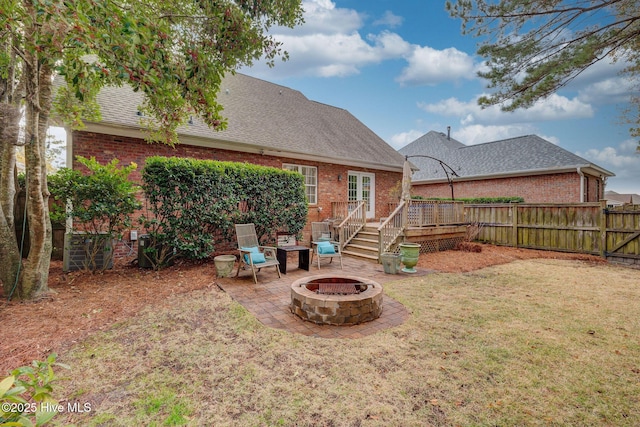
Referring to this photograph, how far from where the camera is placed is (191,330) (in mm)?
3723

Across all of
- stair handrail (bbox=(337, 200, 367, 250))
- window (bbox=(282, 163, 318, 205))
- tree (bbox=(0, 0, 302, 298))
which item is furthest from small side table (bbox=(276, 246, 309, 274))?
window (bbox=(282, 163, 318, 205))

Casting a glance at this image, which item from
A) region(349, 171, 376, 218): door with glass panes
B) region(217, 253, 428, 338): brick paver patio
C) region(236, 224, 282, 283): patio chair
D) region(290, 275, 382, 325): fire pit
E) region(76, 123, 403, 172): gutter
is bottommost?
region(217, 253, 428, 338): brick paver patio

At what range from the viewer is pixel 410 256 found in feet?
22.9

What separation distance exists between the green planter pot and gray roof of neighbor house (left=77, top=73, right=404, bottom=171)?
5.67 m

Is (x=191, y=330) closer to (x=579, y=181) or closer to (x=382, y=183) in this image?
(x=382, y=183)

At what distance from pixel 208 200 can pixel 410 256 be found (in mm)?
5222

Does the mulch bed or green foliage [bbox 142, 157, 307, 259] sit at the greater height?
green foliage [bbox 142, 157, 307, 259]

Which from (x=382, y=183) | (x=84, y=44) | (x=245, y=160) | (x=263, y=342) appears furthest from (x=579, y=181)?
(x=84, y=44)

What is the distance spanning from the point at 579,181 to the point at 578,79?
11.2 meters

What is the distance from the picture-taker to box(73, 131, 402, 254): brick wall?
24.1 feet

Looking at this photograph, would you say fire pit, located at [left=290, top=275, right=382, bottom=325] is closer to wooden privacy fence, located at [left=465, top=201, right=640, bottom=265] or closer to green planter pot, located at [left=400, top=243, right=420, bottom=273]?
green planter pot, located at [left=400, top=243, right=420, bottom=273]

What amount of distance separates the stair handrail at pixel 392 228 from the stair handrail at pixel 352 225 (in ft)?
4.13

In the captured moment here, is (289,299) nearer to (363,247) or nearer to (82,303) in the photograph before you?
(82,303)

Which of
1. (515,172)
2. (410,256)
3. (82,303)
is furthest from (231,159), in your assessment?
(515,172)
